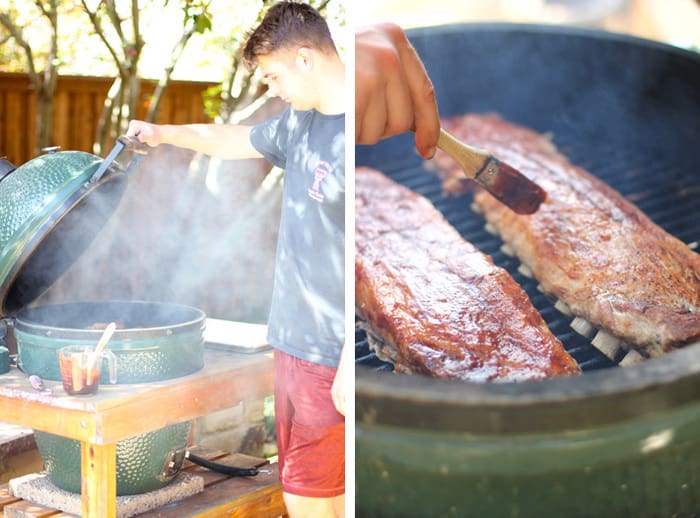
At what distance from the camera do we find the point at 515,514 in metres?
2.09

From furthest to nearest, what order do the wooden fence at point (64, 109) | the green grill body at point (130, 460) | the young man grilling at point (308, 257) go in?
1. the wooden fence at point (64, 109)
2. the green grill body at point (130, 460)
3. the young man grilling at point (308, 257)

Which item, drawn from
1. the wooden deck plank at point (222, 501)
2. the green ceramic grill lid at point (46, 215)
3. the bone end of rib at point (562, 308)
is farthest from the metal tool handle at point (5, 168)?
the bone end of rib at point (562, 308)

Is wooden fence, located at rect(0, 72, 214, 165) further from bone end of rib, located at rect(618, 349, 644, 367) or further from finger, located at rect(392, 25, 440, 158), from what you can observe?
bone end of rib, located at rect(618, 349, 644, 367)

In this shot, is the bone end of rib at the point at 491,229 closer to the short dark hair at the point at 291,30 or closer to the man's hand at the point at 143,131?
the short dark hair at the point at 291,30

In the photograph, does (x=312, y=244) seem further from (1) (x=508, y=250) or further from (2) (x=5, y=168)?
(2) (x=5, y=168)

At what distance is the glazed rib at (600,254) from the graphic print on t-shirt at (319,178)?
62 centimetres

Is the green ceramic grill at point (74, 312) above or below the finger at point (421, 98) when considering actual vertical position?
below

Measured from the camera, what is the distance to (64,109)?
12.8 feet

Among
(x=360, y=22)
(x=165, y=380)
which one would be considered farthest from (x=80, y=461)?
(x=360, y=22)

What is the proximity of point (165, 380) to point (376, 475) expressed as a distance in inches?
34.3

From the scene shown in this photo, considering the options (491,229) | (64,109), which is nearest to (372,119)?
(491,229)

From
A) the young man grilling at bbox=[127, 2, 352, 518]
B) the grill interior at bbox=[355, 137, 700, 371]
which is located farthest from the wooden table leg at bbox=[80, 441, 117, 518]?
the grill interior at bbox=[355, 137, 700, 371]

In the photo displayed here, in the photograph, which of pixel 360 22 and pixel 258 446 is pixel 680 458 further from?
pixel 258 446

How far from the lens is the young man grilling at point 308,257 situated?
2.45 meters
